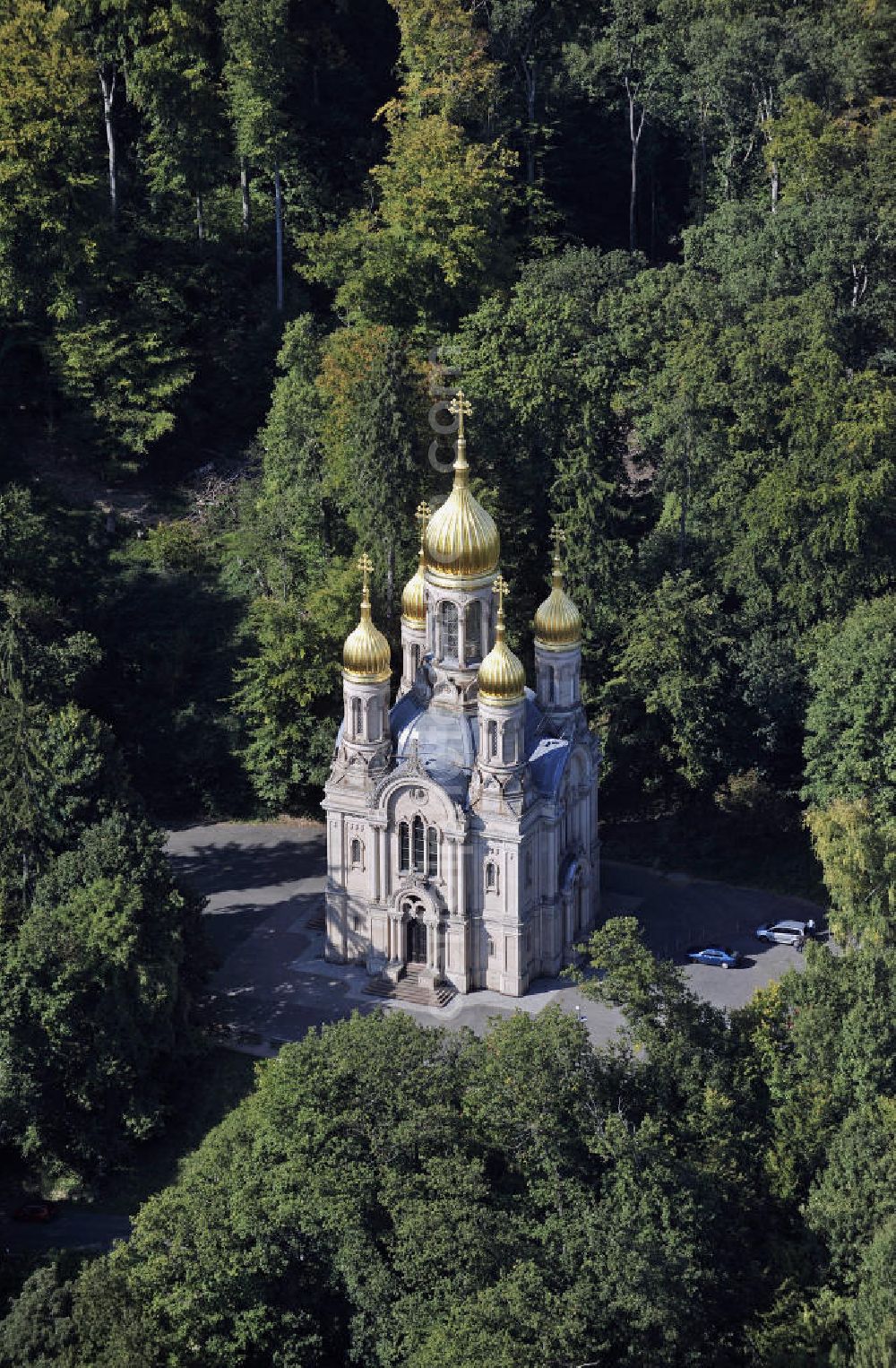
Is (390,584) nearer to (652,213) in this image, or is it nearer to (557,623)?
(557,623)

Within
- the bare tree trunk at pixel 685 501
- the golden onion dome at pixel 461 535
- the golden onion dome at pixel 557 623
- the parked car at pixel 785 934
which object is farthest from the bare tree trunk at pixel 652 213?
the parked car at pixel 785 934

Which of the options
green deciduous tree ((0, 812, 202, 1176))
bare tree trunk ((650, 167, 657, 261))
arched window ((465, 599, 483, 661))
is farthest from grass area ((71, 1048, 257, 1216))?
bare tree trunk ((650, 167, 657, 261))

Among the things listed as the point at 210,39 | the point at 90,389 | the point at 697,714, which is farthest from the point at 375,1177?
the point at 210,39

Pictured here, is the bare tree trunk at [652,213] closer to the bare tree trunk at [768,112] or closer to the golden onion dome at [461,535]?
the bare tree trunk at [768,112]

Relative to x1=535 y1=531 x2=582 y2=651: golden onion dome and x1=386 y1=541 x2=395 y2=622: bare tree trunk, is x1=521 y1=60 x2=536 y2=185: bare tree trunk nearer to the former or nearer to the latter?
x1=386 y1=541 x2=395 y2=622: bare tree trunk

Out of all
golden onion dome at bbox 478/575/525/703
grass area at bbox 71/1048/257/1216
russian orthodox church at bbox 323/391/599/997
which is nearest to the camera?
grass area at bbox 71/1048/257/1216
